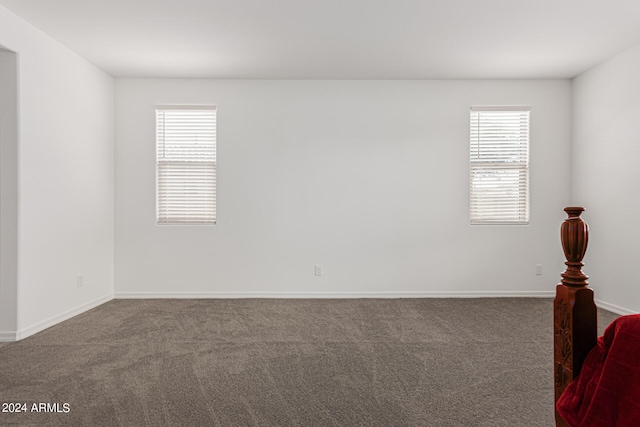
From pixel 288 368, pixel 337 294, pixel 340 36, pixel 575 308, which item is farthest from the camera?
pixel 337 294

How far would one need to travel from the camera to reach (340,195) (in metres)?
5.05

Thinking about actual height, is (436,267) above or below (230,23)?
below

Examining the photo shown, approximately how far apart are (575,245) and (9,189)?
421cm

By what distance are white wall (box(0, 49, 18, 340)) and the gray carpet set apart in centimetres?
44

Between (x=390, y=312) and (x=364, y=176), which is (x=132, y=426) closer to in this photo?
(x=390, y=312)

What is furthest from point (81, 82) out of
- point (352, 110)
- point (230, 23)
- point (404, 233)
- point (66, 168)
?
point (404, 233)

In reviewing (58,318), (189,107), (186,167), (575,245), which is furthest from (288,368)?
(189,107)

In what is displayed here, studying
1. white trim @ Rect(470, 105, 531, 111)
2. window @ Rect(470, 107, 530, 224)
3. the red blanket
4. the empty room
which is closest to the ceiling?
the empty room

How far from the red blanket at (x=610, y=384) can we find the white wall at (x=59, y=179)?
13.5ft

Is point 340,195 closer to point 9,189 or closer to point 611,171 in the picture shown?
point 611,171

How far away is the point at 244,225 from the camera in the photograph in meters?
5.02

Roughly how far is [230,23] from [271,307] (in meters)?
2.99

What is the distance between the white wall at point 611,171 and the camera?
4070mm

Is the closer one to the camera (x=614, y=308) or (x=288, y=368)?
(x=288, y=368)
